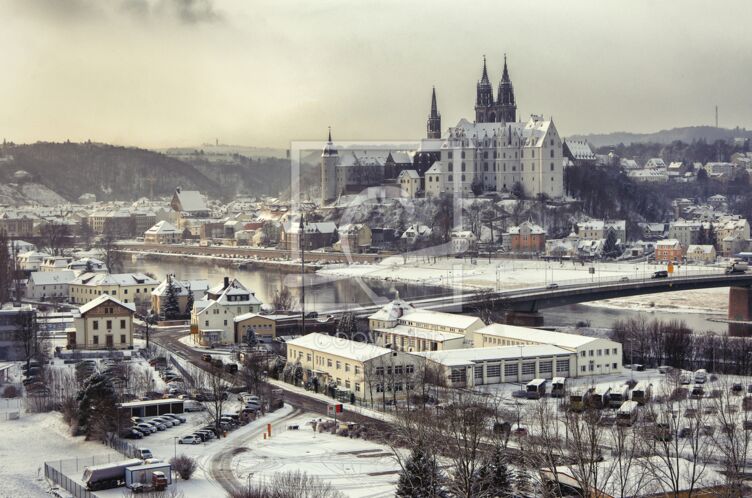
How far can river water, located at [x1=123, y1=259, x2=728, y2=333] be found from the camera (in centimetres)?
1649

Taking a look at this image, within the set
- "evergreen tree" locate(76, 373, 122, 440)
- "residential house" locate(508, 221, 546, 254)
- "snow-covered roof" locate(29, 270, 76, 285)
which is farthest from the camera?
"residential house" locate(508, 221, 546, 254)

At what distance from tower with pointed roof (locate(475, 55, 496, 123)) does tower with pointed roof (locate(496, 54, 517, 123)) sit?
0.18 meters

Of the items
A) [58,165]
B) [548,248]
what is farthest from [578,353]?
[58,165]

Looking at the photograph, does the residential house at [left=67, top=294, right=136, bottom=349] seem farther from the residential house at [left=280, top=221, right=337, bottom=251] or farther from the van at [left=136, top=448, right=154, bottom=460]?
the residential house at [left=280, top=221, right=337, bottom=251]

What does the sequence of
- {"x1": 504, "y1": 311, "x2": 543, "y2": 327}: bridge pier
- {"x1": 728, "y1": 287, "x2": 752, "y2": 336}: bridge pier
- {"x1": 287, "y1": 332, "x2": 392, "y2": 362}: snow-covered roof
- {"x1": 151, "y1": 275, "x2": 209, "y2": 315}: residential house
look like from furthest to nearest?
{"x1": 728, "y1": 287, "x2": 752, "y2": 336}: bridge pier, {"x1": 151, "y1": 275, "x2": 209, "y2": 315}: residential house, {"x1": 504, "y1": 311, "x2": 543, "y2": 327}: bridge pier, {"x1": 287, "y1": 332, "x2": 392, "y2": 362}: snow-covered roof

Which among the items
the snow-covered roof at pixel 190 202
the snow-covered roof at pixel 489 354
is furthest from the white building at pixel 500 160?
the snow-covered roof at pixel 489 354

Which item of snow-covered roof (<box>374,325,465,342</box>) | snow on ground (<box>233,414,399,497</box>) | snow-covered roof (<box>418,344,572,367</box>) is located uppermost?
snow-covered roof (<box>374,325,465,342</box>)

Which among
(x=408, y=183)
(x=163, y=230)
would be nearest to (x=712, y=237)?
(x=408, y=183)

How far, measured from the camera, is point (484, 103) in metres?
32.9

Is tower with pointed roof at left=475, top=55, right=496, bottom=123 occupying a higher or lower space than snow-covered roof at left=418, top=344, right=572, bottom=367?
higher

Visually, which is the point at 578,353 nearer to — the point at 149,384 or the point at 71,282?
Result: the point at 149,384

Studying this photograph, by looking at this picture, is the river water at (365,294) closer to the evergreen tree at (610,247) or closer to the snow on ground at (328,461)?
the evergreen tree at (610,247)

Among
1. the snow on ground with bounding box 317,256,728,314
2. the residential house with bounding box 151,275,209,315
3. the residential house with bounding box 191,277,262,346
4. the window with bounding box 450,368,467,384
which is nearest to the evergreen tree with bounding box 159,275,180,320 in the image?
the residential house with bounding box 151,275,209,315

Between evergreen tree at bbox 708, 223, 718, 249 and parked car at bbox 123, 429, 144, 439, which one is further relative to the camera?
evergreen tree at bbox 708, 223, 718, 249
